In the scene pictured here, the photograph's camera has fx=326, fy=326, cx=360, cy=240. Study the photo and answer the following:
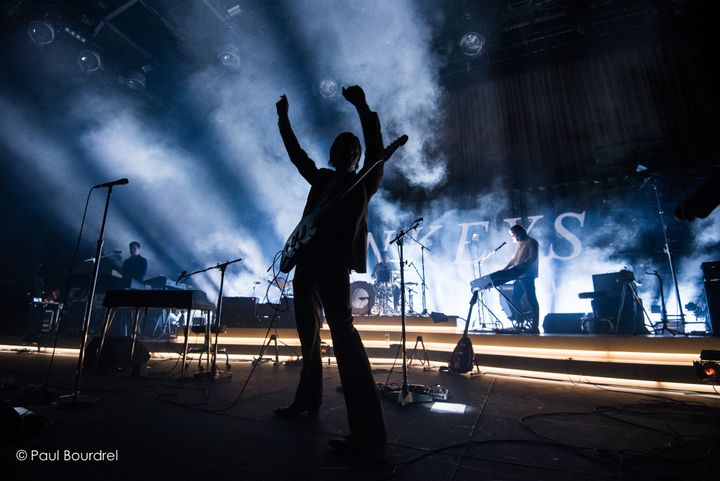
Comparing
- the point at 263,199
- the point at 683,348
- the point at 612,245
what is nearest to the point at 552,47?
the point at 612,245

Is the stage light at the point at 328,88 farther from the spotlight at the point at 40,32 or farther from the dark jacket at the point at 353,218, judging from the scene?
the dark jacket at the point at 353,218

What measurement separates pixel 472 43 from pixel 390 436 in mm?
10466

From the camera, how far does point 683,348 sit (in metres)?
3.36

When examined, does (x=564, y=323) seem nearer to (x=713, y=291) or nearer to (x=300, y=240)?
(x=713, y=291)

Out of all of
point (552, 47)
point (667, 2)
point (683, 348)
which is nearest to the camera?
point (683, 348)

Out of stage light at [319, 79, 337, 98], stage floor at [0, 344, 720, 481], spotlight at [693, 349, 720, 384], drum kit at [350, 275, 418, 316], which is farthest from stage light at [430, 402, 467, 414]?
stage light at [319, 79, 337, 98]

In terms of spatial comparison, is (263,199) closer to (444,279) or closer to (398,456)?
(444,279)

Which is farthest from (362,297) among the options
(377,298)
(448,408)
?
(448,408)

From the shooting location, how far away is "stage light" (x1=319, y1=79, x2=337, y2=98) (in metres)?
10.4

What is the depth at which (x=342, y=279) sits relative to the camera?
175 centimetres

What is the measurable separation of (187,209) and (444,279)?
8.79m

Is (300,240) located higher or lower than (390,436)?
higher

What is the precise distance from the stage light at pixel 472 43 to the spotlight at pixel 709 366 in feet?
29.5

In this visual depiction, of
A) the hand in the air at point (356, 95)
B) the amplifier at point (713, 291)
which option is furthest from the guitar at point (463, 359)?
the hand in the air at point (356, 95)
